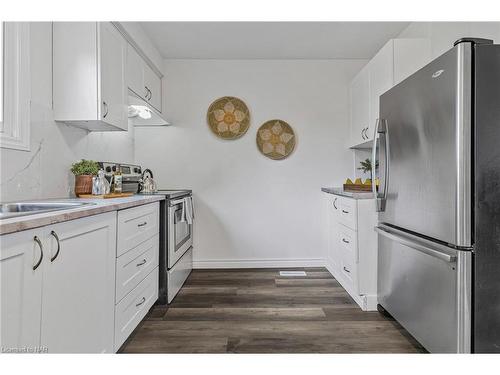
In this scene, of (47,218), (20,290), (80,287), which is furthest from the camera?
(80,287)

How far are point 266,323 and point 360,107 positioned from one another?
232 centimetres

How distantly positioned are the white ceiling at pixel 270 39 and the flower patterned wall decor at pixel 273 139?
785mm

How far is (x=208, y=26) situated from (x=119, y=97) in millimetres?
1126

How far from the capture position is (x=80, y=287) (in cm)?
139

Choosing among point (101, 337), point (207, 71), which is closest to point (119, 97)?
point (207, 71)

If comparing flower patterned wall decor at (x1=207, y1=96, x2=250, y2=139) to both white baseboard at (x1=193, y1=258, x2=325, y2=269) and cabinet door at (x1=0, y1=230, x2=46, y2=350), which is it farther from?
cabinet door at (x1=0, y1=230, x2=46, y2=350)

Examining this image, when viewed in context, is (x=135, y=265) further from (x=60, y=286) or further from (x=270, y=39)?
(x=270, y=39)

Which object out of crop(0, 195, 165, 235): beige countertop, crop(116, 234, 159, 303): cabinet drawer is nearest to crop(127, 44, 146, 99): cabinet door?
crop(116, 234, 159, 303): cabinet drawer

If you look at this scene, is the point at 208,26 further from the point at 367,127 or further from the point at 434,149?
the point at 434,149

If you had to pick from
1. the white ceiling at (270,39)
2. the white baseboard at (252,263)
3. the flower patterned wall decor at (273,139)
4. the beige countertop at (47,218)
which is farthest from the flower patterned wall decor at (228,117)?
the beige countertop at (47,218)

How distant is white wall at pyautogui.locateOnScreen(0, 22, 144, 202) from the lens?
184cm

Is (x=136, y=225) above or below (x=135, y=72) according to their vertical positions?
below

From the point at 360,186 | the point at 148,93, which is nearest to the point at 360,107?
the point at 360,186

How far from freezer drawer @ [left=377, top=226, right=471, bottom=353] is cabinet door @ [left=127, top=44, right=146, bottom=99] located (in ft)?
7.73
